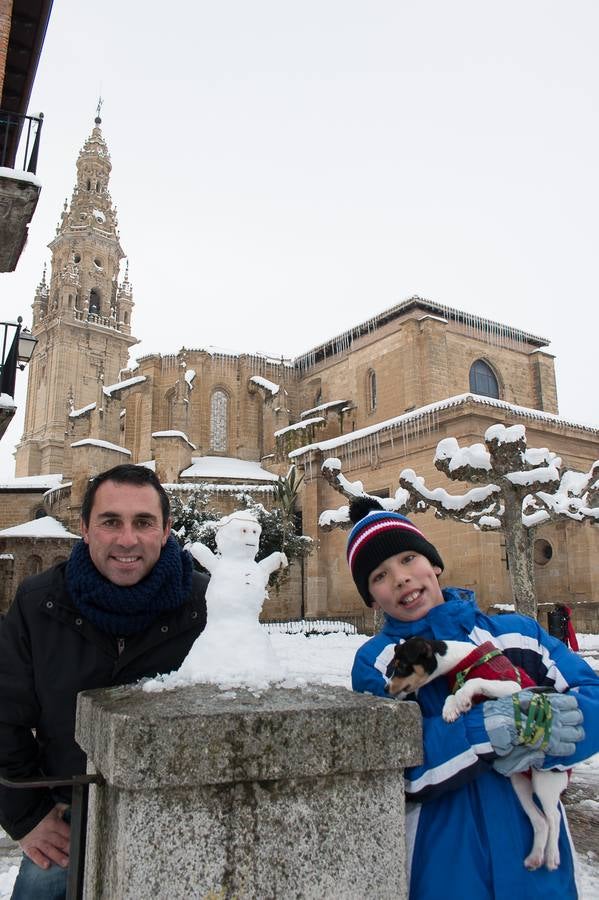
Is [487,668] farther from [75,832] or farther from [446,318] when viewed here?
[446,318]

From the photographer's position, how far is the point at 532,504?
17.2 metres

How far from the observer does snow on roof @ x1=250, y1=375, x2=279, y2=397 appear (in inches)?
1328

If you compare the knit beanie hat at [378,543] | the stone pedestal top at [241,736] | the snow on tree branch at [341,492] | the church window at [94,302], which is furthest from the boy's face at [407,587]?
the church window at [94,302]

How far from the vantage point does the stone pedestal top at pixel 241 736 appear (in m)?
1.21

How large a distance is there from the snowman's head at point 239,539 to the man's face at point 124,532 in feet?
0.77

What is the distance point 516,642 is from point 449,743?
436 millimetres

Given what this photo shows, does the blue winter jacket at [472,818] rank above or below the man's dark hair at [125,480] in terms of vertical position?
below

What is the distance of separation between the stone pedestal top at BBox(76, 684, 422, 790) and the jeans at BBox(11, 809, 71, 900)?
825mm

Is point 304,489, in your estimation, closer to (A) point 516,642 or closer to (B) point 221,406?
(B) point 221,406

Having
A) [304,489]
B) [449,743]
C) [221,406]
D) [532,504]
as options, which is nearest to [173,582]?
[449,743]

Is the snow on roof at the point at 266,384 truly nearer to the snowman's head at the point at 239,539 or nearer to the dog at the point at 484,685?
the snowman's head at the point at 239,539

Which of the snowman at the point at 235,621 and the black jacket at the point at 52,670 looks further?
the black jacket at the point at 52,670

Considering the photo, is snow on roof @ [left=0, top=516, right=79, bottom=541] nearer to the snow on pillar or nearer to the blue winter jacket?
the snow on pillar

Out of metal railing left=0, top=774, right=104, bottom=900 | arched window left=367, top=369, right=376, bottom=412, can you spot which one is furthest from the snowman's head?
arched window left=367, top=369, right=376, bottom=412
